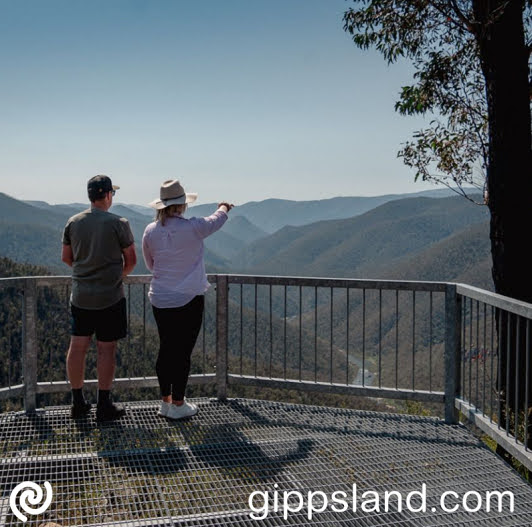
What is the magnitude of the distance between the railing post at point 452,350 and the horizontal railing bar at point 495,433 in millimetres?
86

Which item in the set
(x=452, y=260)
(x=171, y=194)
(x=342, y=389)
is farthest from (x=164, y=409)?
(x=452, y=260)

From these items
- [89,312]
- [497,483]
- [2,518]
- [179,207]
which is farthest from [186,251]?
[497,483]

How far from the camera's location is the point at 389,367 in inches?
4336

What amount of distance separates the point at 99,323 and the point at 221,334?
4.51ft

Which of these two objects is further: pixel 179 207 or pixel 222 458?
pixel 179 207

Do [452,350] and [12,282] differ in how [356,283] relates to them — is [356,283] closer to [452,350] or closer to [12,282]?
[452,350]

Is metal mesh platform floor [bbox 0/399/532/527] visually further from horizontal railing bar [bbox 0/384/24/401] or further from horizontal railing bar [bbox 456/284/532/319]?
horizontal railing bar [bbox 456/284/532/319]

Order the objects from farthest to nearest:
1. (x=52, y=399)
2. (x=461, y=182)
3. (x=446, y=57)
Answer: (x=52, y=399)
(x=461, y=182)
(x=446, y=57)

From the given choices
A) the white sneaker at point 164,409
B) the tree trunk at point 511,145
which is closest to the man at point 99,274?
the white sneaker at point 164,409

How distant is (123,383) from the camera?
552cm

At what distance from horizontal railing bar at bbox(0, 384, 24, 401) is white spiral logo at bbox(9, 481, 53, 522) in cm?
146

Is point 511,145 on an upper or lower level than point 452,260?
upper

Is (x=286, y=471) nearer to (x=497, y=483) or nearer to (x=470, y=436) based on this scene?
(x=497, y=483)

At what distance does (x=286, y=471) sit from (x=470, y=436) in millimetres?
1684
